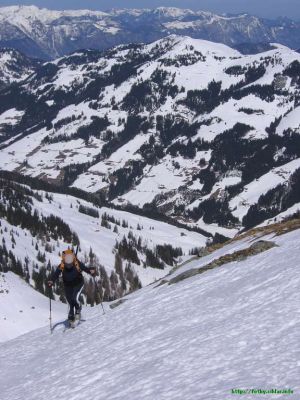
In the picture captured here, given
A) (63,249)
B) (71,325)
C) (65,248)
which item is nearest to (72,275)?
(71,325)

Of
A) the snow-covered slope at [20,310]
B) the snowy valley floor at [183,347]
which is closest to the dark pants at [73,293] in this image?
the snowy valley floor at [183,347]

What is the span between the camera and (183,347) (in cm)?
1764

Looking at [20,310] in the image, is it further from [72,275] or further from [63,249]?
A: [63,249]

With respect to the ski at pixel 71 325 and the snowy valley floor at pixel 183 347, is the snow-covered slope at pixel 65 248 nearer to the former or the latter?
the ski at pixel 71 325

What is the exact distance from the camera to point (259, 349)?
15234mm

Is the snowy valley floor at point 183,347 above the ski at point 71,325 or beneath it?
above

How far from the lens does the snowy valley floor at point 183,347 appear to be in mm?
13766

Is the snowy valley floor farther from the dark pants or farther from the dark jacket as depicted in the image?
the dark jacket

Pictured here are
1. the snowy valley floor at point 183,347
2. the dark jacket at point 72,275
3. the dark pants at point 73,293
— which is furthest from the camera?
the dark pants at point 73,293

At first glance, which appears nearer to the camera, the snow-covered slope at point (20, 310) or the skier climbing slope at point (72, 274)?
the skier climbing slope at point (72, 274)

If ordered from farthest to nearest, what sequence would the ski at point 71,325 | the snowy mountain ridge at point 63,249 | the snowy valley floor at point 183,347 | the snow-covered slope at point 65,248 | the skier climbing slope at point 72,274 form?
the snow-covered slope at point 65,248 → the snowy mountain ridge at point 63,249 → the ski at point 71,325 → the skier climbing slope at point 72,274 → the snowy valley floor at point 183,347

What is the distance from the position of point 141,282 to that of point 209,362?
14624cm

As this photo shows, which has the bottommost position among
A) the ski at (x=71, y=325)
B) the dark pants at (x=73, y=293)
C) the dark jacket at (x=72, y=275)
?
the ski at (x=71, y=325)

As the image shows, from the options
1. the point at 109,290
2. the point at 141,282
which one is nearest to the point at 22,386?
the point at 109,290
